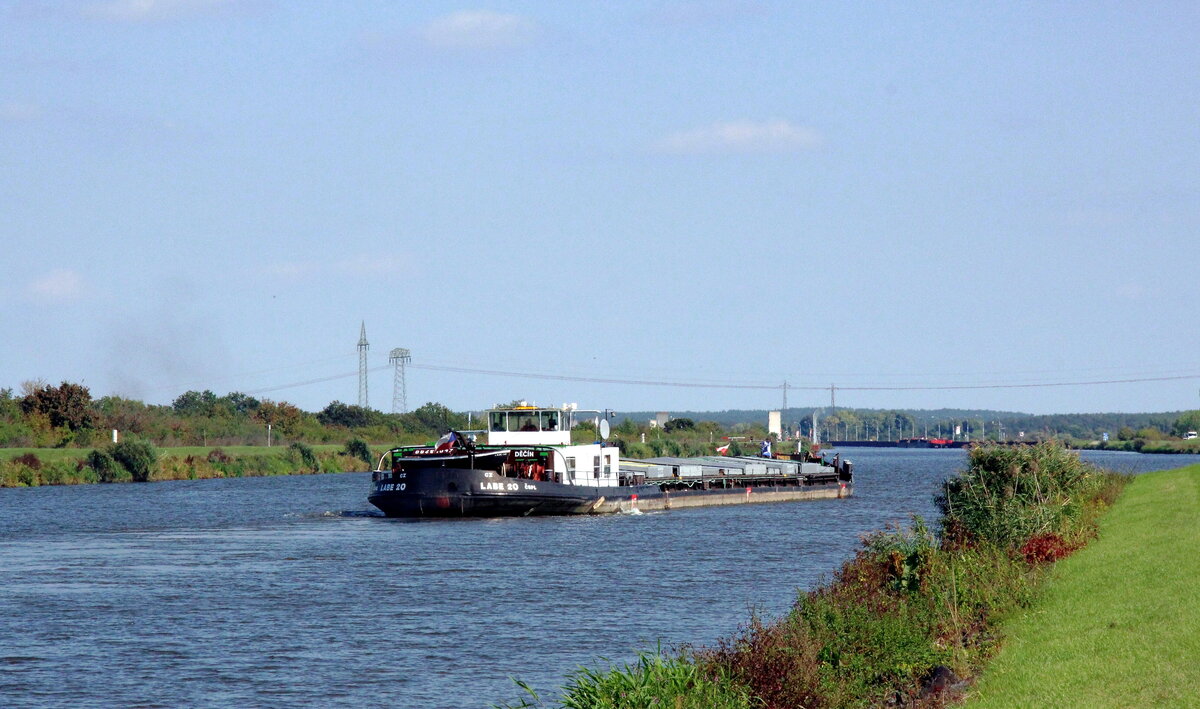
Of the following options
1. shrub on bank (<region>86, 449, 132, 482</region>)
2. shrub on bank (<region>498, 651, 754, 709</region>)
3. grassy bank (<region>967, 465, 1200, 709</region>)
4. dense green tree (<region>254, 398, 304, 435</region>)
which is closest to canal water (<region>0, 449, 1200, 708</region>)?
shrub on bank (<region>498, 651, 754, 709</region>)

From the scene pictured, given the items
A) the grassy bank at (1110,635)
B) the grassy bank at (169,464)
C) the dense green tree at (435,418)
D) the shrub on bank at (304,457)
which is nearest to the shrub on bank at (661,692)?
the grassy bank at (1110,635)

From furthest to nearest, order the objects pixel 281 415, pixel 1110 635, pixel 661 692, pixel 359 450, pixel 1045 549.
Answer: pixel 281 415 → pixel 359 450 → pixel 1045 549 → pixel 1110 635 → pixel 661 692

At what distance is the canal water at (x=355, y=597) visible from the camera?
23.8 m

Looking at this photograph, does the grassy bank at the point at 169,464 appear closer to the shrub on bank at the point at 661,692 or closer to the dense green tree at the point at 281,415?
the dense green tree at the point at 281,415

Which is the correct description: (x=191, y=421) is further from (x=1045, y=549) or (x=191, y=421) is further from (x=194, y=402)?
(x=1045, y=549)

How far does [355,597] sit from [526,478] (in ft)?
90.7

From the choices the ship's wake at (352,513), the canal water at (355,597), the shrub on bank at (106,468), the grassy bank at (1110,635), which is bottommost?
the canal water at (355,597)

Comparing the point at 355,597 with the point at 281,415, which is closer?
the point at 355,597

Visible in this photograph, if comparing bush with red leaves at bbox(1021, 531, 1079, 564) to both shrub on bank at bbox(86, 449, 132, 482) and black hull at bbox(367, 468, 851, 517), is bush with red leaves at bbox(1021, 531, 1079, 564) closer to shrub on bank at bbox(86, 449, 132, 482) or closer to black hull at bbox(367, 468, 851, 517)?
black hull at bbox(367, 468, 851, 517)

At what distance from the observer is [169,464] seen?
97.4m

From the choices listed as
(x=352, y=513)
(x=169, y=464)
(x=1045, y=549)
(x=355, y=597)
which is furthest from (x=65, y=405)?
(x=1045, y=549)

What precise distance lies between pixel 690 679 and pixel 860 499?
226 ft

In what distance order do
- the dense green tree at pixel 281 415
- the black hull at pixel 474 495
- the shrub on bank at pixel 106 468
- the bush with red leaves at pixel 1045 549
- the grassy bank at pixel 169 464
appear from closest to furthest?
the bush with red leaves at pixel 1045 549
the black hull at pixel 474 495
the grassy bank at pixel 169 464
the shrub on bank at pixel 106 468
the dense green tree at pixel 281 415

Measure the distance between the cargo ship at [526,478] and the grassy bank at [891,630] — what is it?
2539cm
